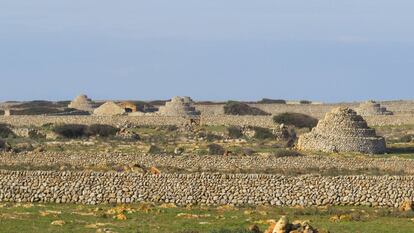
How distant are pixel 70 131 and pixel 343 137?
18.6m

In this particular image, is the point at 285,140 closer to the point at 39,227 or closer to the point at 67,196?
the point at 67,196

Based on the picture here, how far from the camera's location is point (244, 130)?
73562 mm

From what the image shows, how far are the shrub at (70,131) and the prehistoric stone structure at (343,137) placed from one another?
15.8 meters

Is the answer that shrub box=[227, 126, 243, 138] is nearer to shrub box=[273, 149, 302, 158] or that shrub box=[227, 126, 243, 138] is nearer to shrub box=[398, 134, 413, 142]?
shrub box=[398, 134, 413, 142]

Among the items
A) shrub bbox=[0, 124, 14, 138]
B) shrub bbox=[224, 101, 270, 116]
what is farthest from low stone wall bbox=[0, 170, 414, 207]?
shrub bbox=[224, 101, 270, 116]

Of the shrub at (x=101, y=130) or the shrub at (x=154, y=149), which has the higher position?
the shrub at (x=101, y=130)

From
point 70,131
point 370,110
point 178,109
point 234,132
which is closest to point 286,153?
point 234,132

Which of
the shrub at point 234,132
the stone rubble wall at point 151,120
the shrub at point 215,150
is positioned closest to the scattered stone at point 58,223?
the shrub at point 215,150

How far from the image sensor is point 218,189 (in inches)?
1484

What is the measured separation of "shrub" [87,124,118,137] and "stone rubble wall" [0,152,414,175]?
71.4 ft

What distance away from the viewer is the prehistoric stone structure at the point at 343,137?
5841 centimetres

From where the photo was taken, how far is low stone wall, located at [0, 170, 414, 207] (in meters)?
37.7

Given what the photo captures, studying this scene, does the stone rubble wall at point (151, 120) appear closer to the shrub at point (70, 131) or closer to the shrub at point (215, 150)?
the shrub at point (70, 131)

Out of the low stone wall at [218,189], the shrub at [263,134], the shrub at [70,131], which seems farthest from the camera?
the shrub at [70,131]
